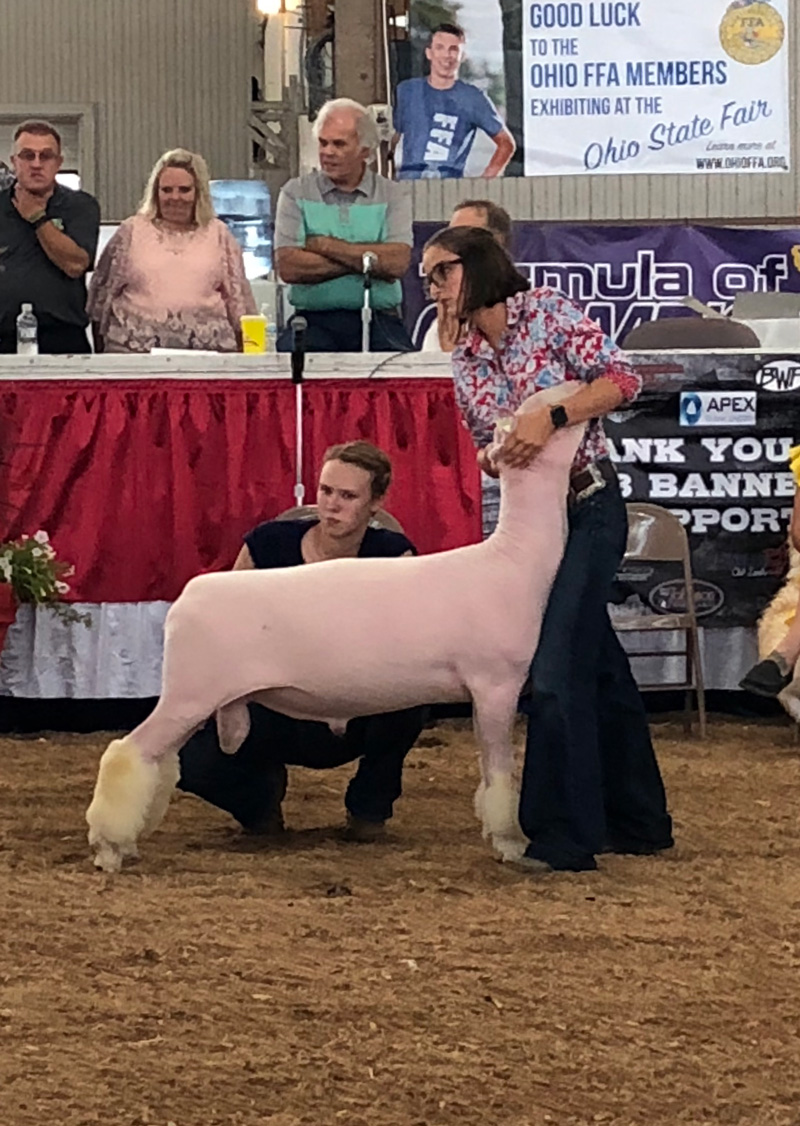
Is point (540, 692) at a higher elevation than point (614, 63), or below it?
below

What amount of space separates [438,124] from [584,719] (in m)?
7.32

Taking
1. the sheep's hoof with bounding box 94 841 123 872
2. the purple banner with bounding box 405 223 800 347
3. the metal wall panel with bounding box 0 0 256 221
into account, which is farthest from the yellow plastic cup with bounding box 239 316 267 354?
the metal wall panel with bounding box 0 0 256 221

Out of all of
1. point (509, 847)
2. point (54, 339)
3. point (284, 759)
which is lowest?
point (509, 847)

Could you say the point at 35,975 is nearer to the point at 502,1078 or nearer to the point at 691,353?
the point at 502,1078

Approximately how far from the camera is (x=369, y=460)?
3.98m

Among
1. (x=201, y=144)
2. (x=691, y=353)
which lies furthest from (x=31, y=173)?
(x=201, y=144)

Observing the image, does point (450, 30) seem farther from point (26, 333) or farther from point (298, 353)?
point (298, 353)

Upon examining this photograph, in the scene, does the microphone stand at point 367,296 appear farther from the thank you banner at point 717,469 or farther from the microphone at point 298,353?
the thank you banner at point 717,469

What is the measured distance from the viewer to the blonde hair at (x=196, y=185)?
593 cm

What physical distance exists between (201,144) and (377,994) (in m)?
15.0

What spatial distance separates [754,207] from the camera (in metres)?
11.6

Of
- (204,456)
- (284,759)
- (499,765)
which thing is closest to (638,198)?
(204,456)

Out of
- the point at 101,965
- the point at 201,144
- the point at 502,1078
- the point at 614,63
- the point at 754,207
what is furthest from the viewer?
the point at 201,144

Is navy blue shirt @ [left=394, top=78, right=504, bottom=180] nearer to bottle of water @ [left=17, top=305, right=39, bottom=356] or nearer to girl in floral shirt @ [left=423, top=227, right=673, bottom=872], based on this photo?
bottle of water @ [left=17, top=305, right=39, bottom=356]
